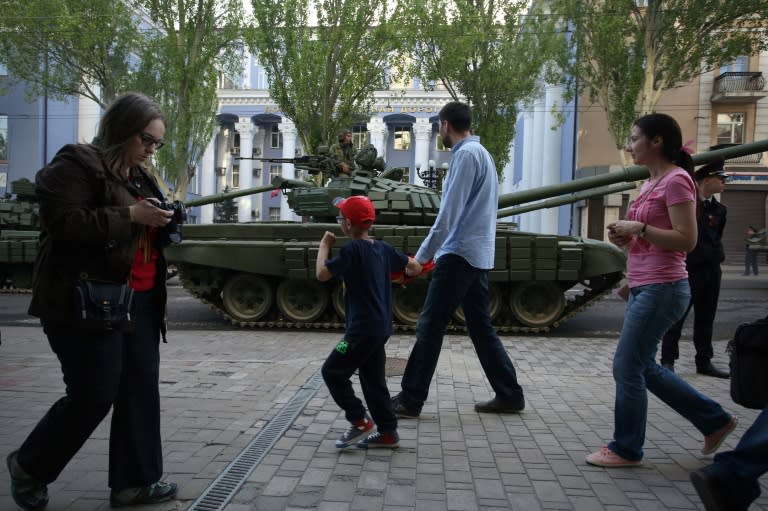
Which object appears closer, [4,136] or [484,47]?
[484,47]

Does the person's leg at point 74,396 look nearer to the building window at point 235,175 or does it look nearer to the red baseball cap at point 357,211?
the red baseball cap at point 357,211

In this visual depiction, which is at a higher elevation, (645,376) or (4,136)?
(4,136)

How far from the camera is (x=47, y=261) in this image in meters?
2.81

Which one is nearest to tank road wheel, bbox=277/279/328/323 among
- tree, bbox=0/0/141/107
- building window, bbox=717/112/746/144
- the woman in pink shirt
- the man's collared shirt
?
the man's collared shirt

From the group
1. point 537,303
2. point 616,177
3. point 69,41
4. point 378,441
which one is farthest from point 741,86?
point 378,441

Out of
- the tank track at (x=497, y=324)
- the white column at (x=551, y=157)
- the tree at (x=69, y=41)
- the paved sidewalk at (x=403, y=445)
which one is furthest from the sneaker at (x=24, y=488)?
the white column at (x=551, y=157)

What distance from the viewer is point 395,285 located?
1011 centimetres

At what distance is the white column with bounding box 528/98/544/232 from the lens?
36.7 metres

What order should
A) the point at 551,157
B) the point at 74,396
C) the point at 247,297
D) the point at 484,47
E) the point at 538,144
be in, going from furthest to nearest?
1. the point at 538,144
2. the point at 551,157
3. the point at 484,47
4. the point at 247,297
5. the point at 74,396

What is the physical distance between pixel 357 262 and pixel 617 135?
68.1 ft

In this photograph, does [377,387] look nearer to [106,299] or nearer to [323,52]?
[106,299]

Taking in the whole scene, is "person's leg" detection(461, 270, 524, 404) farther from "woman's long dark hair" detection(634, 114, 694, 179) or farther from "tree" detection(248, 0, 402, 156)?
"tree" detection(248, 0, 402, 156)

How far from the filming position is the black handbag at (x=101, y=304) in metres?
2.75

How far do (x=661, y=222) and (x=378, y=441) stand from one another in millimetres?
1902
